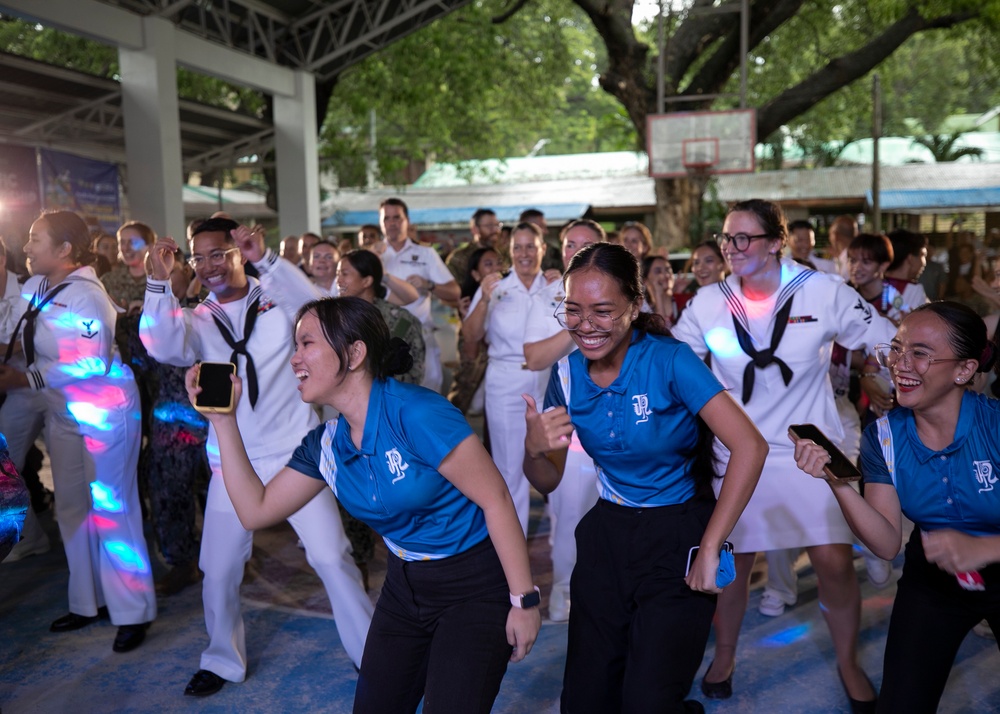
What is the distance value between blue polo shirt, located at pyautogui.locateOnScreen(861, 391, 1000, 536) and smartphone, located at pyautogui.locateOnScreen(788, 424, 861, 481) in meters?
0.37

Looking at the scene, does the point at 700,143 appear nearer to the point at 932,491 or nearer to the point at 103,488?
the point at 103,488

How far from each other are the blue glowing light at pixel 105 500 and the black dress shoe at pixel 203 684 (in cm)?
100

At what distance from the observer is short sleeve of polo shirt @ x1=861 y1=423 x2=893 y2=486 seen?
2953mm

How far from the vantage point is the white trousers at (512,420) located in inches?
217

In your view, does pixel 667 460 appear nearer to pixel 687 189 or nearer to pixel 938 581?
pixel 938 581

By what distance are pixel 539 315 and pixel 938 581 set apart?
2701 mm

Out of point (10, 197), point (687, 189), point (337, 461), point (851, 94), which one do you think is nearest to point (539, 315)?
point (337, 461)

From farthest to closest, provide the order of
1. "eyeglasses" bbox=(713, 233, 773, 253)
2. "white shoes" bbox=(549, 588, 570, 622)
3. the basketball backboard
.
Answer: the basketball backboard → "white shoes" bbox=(549, 588, 570, 622) → "eyeglasses" bbox=(713, 233, 773, 253)

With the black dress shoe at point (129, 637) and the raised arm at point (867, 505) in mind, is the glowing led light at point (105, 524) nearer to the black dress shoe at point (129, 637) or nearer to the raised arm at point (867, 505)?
the black dress shoe at point (129, 637)

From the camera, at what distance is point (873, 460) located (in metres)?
2.99

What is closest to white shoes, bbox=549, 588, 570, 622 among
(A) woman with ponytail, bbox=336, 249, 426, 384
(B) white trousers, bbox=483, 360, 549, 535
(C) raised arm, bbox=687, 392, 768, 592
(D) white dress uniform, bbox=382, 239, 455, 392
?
(B) white trousers, bbox=483, 360, 549, 535

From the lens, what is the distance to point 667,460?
9.53 feet

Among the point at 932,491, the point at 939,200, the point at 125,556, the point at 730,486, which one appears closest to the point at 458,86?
the point at 939,200

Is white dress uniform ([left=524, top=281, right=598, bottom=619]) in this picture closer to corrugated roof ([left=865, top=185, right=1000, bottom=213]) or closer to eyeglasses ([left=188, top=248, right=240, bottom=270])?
eyeglasses ([left=188, top=248, right=240, bottom=270])
